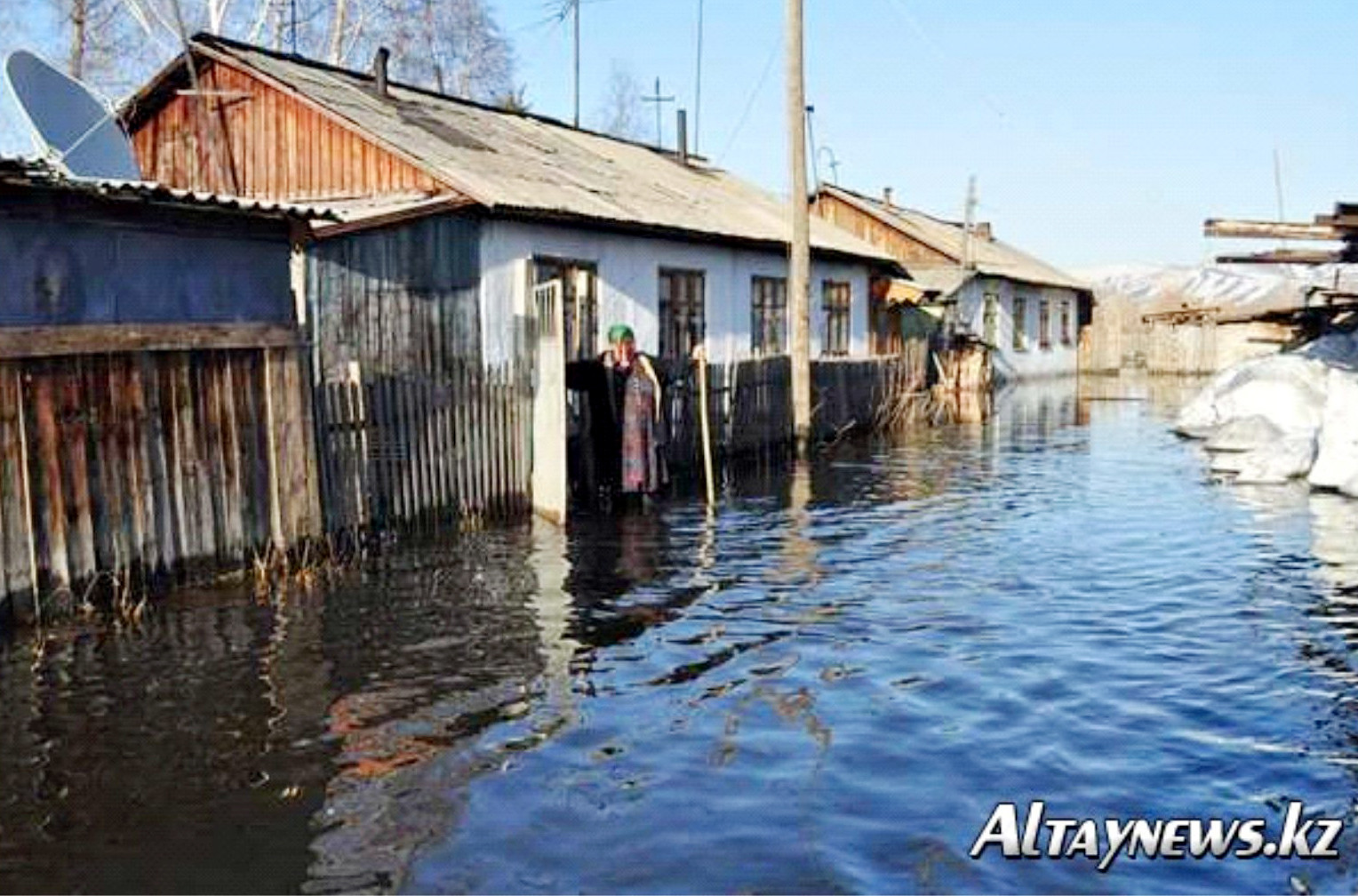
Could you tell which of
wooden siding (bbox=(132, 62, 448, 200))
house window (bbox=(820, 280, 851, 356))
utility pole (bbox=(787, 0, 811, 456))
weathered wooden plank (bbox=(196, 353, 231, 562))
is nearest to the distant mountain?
house window (bbox=(820, 280, 851, 356))

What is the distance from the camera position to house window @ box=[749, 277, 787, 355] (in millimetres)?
A: 23484

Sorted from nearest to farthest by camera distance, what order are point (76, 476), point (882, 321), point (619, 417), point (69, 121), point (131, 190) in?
point (76, 476)
point (131, 190)
point (69, 121)
point (619, 417)
point (882, 321)

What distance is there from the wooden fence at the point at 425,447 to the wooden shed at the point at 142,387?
51 cm

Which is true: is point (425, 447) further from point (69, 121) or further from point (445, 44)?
point (445, 44)

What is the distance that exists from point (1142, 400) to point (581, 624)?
95.4 ft

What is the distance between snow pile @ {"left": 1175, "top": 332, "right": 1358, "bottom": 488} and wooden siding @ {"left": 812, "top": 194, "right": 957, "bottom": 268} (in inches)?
645

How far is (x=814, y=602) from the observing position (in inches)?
376

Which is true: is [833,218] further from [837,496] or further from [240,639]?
[240,639]

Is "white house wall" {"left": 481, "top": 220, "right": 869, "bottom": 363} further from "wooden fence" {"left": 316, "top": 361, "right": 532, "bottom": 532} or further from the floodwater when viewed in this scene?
the floodwater

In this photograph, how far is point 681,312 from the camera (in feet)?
68.2

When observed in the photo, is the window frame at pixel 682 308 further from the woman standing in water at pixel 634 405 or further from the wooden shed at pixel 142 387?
the wooden shed at pixel 142 387

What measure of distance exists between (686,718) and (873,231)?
35.1 metres

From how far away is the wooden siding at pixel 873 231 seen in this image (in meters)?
39.5

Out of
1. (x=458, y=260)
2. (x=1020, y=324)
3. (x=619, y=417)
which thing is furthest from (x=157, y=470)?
(x=1020, y=324)
